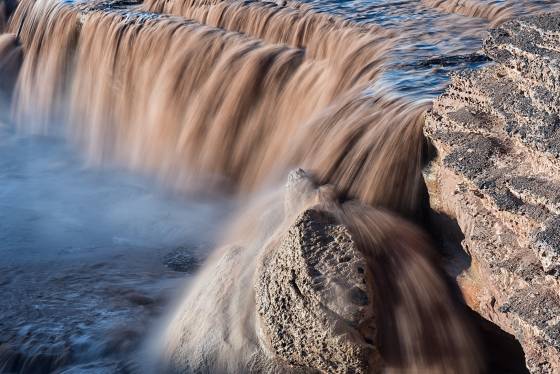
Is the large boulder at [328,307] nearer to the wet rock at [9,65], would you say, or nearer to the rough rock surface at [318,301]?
the rough rock surface at [318,301]

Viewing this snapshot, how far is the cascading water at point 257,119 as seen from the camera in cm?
365

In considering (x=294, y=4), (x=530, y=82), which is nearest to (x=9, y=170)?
(x=294, y=4)

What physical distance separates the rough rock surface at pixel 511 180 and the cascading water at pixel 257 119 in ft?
0.89

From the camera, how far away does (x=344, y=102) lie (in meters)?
5.22

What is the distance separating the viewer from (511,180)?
313 cm

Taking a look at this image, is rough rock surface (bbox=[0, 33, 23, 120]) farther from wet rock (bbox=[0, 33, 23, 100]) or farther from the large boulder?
the large boulder

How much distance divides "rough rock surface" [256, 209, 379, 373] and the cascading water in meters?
0.12

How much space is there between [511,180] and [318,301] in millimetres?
819

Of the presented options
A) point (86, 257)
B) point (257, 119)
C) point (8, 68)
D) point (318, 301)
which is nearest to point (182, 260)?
point (86, 257)

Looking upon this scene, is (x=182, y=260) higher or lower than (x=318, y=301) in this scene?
lower

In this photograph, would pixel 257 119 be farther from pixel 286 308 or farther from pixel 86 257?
A: pixel 286 308

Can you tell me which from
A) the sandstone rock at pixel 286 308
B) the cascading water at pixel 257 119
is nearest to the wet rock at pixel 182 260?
the cascading water at pixel 257 119

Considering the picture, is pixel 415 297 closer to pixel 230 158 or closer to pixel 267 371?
pixel 267 371

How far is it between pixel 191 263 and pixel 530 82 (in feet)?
8.43
